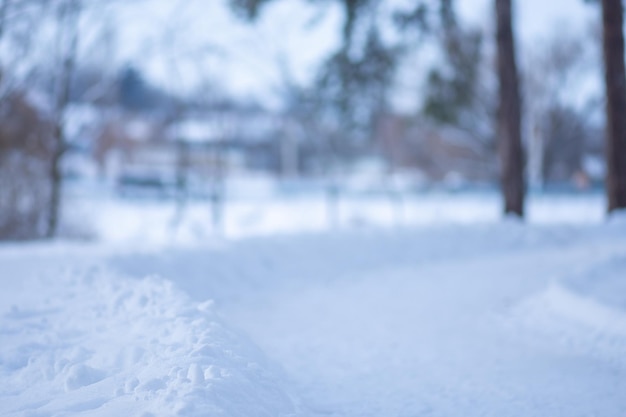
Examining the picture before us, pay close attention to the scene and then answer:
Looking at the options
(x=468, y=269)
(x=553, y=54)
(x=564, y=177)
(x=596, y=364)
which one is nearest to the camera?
(x=596, y=364)

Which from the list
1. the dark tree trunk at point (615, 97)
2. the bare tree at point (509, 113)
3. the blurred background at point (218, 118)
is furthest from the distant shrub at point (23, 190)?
the dark tree trunk at point (615, 97)

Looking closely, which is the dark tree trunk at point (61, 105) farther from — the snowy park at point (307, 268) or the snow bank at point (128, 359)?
the snow bank at point (128, 359)

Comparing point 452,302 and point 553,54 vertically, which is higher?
point 553,54

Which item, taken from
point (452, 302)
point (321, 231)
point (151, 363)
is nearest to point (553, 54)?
point (321, 231)

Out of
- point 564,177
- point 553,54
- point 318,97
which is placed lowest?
point 564,177

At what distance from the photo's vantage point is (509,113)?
13305 mm

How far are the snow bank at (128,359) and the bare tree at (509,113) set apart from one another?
33.6 feet

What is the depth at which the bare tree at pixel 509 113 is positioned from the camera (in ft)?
43.6

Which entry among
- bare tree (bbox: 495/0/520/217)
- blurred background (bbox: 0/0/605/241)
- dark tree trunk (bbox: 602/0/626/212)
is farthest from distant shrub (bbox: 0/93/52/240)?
dark tree trunk (bbox: 602/0/626/212)

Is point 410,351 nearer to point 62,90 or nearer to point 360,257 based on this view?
point 360,257

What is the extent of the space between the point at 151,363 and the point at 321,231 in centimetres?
737

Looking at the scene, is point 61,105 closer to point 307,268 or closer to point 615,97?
point 307,268

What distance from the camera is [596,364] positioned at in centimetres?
482

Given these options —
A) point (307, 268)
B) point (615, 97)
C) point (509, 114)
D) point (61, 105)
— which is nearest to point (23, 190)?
point (61, 105)
